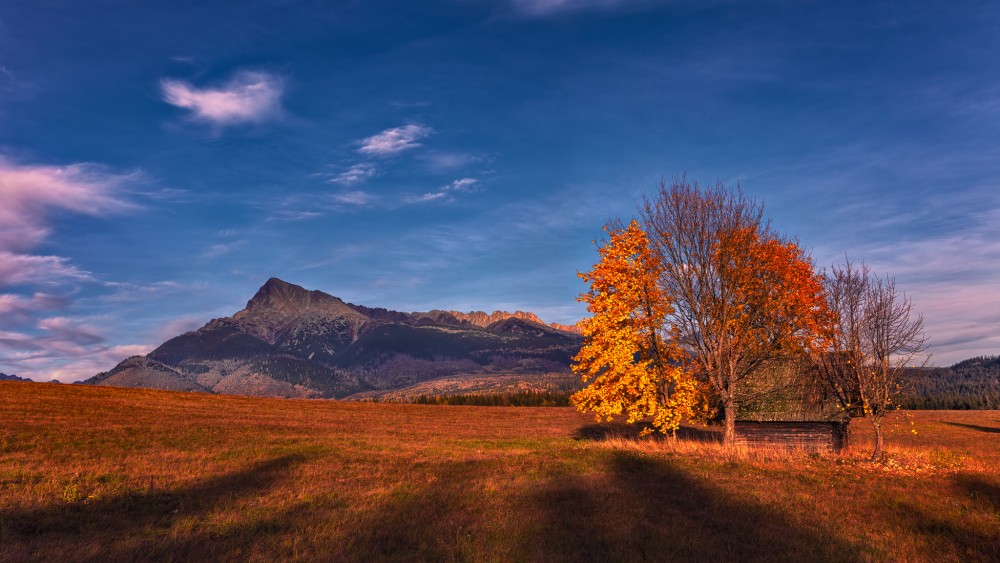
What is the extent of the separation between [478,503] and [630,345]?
1592 cm

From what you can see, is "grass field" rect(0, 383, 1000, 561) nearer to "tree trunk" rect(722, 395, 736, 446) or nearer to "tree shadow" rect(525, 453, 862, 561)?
"tree shadow" rect(525, 453, 862, 561)

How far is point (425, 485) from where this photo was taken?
Answer: 1727cm

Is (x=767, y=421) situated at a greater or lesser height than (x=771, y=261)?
lesser

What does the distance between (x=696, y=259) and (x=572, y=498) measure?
1723cm

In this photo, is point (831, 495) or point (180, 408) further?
point (180, 408)

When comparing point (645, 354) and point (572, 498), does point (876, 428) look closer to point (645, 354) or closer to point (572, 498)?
point (645, 354)

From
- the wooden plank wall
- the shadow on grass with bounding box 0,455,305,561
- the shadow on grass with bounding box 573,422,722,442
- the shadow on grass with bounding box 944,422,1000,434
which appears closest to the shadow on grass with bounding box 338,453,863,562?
the shadow on grass with bounding box 0,455,305,561

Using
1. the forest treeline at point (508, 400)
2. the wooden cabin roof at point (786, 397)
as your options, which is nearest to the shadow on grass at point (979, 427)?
the wooden cabin roof at point (786, 397)

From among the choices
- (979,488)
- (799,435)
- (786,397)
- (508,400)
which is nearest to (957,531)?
(979,488)

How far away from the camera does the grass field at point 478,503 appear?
409 inches

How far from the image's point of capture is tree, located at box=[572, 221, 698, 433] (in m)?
27.4

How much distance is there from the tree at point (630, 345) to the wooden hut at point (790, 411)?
4144mm

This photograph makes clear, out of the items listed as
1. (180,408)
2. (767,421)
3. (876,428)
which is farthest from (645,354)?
(180,408)

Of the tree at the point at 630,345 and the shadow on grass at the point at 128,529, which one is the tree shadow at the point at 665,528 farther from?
the tree at the point at 630,345
